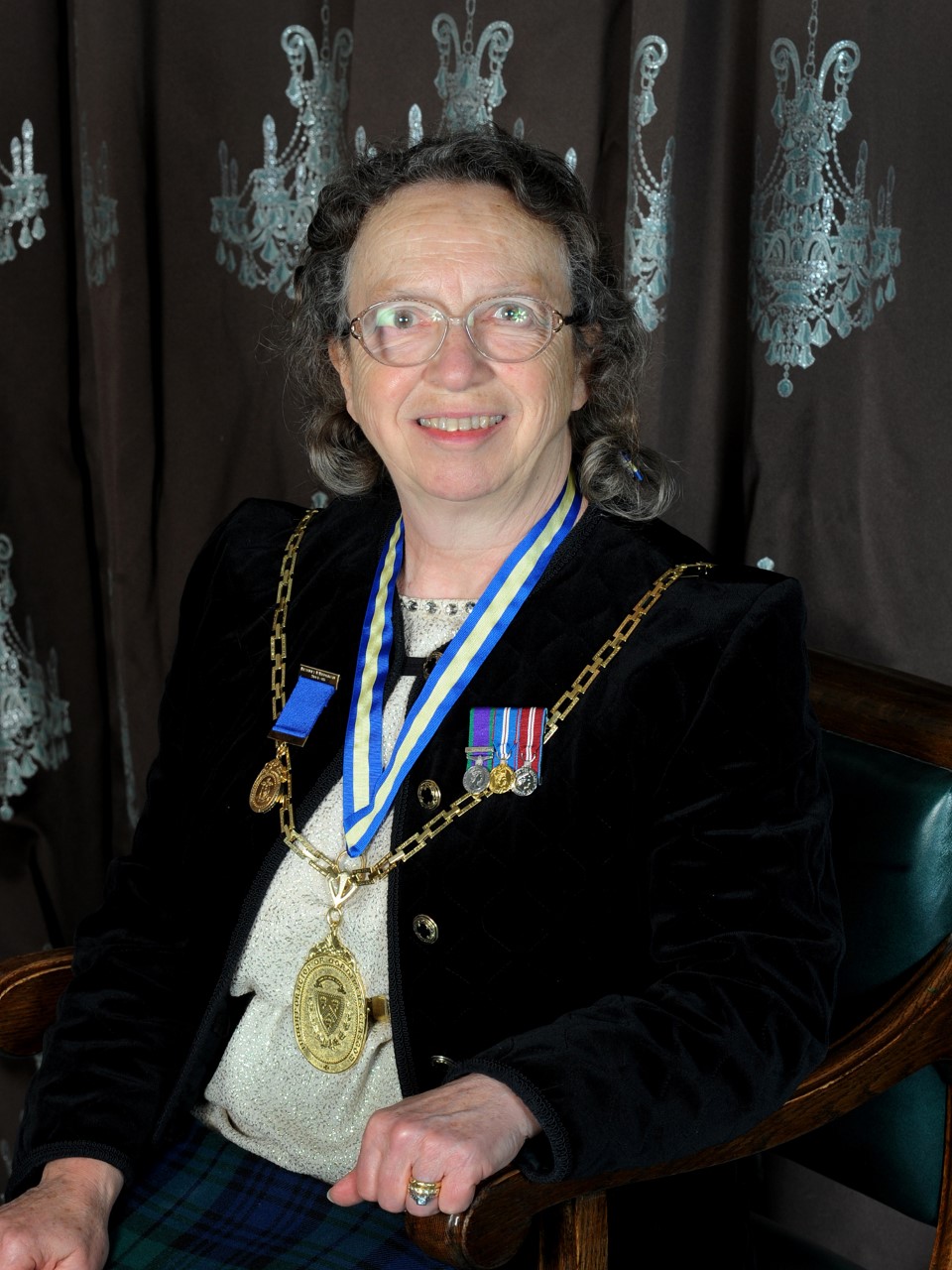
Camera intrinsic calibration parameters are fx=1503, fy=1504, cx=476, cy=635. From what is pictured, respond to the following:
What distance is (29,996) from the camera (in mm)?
1732

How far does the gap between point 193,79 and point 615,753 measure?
141cm

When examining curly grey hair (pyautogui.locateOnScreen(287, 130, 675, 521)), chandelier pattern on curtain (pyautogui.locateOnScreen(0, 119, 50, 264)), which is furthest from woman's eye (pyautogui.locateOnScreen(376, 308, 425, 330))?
chandelier pattern on curtain (pyautogui.locateOnScreen(0, 119, 50, 264))

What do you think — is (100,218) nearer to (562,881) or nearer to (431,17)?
(431,17)

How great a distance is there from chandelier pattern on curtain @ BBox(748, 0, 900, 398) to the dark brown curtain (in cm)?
1

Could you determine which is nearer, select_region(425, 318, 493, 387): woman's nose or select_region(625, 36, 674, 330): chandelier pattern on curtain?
select_region(425, 318, 493, 387): woman's nose

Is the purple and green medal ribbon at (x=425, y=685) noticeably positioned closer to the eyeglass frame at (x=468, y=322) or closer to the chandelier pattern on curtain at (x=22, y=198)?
the eyeglass frame at (x=468, y=322)

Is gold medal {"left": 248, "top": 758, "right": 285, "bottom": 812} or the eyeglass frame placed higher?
the eyeglass frame

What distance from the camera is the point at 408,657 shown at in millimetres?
1698

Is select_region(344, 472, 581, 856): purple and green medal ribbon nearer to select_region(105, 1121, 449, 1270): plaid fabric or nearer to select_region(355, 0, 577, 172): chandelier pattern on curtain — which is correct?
select_region(105, 1121, 449, 1270): plaid fabric

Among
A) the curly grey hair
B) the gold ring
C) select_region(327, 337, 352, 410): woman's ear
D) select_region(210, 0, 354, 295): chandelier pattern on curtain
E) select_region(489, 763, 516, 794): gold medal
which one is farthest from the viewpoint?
select_region(210, 0, 354, 295): chandelier pattern on curtain

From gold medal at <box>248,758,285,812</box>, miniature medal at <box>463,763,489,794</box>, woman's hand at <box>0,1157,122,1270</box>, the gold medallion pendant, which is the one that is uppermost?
miniature medal at <box>463,763,489,794</box>

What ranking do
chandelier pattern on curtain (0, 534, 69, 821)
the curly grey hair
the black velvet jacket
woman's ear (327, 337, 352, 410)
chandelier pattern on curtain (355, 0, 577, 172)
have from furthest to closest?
chandelier pattern on curtain (0, 534, 69, 821) < chandelier pattern on curtain (355, 0, 577, 172) < woman's ear (327, 337, 352, 410) < the curly grey hair < the black velvet jacket

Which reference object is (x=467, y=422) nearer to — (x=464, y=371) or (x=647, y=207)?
(x=464, y=371)

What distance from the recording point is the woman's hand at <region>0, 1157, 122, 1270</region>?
4.80ft
